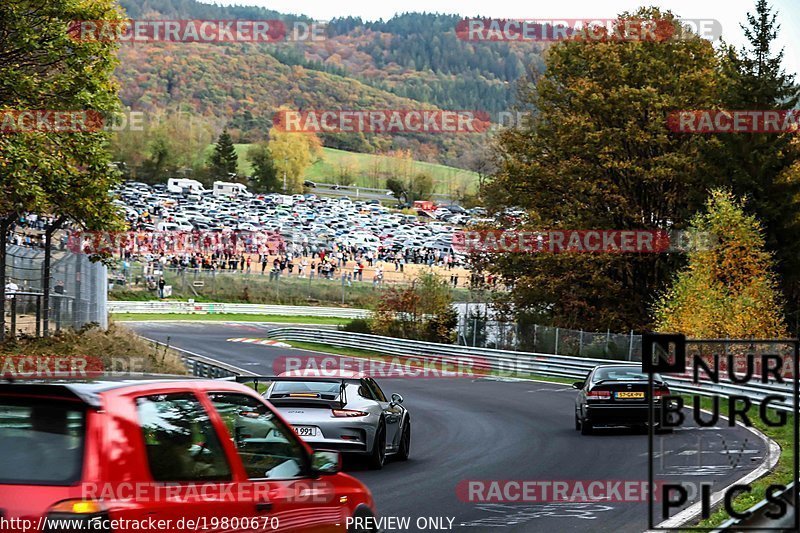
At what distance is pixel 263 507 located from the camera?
6203 mm

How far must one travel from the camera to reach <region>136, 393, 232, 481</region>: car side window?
554 centimetres

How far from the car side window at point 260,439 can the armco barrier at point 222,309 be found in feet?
225

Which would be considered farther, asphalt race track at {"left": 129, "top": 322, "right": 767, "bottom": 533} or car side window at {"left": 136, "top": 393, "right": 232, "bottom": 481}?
asphalt race track at {"left": 129, "top": 322, "right": 767, "bottom": 533}

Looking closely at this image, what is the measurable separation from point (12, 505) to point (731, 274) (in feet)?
136

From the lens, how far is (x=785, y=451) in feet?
57.4

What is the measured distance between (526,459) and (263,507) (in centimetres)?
1115

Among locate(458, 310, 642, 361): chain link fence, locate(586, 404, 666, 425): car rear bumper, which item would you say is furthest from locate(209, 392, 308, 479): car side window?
locate(458, 310, 642, 361): chain link fence

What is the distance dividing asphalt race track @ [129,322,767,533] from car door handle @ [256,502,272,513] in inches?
183

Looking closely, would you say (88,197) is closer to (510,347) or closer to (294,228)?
(510,347)

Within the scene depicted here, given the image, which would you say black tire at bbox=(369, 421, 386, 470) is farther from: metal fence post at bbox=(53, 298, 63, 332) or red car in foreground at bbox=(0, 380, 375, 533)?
metal fence post at bbox=(53, 298, 63, 332)

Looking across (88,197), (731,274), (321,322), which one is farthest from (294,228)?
(88,197)

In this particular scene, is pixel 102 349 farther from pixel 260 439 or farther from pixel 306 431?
pixel 260 439

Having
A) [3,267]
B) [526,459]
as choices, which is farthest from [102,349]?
[526,459]

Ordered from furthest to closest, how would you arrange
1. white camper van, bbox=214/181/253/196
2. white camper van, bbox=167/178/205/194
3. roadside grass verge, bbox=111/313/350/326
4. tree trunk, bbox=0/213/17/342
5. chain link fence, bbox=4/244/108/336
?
white camper van, bbox=214/181/253/196, white camper van, bbox=167/178/205/194, roadside grass verge, bbox=111/313/350/326, chain link fence, bbox=4/244/108/336, tree trunk, bbox=0/213/17/342
